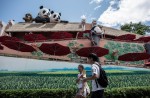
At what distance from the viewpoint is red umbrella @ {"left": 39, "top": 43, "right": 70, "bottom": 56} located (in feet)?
77.6

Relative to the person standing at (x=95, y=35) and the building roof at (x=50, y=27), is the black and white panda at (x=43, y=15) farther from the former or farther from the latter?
the person standing at (x=95, y=35)

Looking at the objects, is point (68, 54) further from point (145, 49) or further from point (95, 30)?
point (145, 49)

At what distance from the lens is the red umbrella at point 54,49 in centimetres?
2366

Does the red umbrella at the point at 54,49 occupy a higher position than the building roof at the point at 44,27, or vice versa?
the building roof at the point at 44,27

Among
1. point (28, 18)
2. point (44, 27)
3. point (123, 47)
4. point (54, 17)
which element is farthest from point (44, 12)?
point (123, 47)

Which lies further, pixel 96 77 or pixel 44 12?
pixel 44 12

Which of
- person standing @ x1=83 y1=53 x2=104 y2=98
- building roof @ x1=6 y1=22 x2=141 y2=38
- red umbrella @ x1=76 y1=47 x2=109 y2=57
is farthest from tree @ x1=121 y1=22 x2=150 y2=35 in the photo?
person standing @ x1=83 y1=53 x2=104 y2=98

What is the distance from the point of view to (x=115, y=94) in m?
12.0

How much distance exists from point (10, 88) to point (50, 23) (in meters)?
27.1

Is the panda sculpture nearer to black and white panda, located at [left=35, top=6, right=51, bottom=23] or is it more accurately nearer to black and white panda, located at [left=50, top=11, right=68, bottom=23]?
black and white panda, located at [left=35, top=6, right=51, bottom=23]

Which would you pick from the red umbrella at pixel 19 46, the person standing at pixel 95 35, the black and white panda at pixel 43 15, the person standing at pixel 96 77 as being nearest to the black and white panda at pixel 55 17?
the black and white panda at pixel 43 15

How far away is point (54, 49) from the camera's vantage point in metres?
24.0

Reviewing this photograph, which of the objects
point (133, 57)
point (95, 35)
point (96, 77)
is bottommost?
point (96, 77)

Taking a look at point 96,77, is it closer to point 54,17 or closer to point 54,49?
point 54,49
